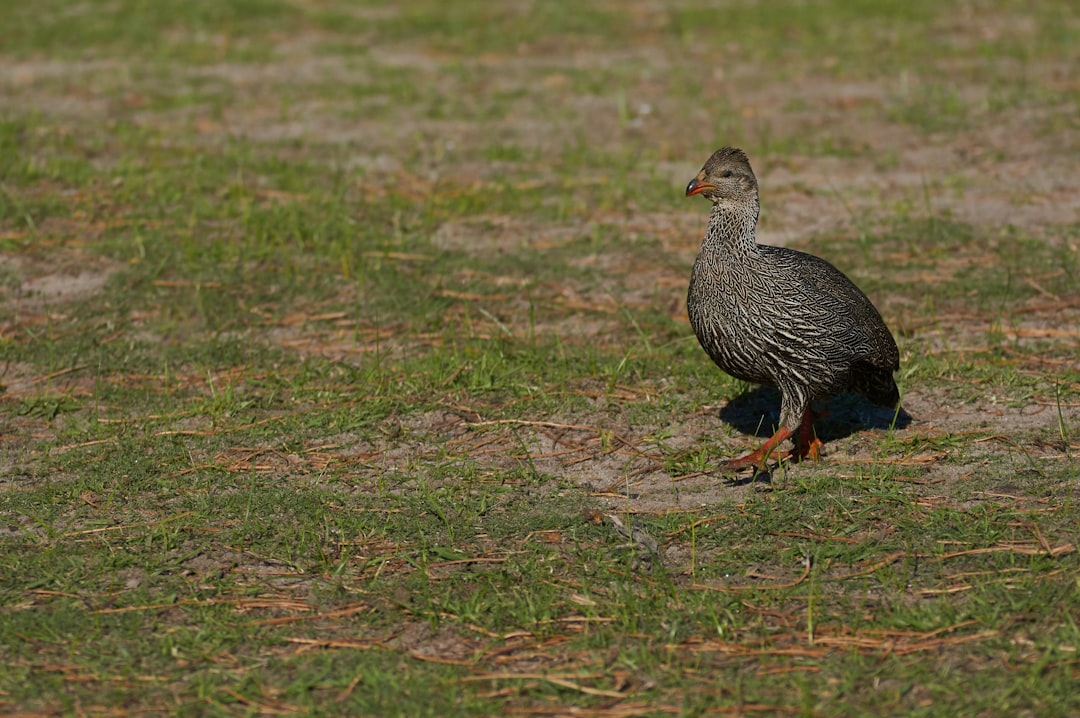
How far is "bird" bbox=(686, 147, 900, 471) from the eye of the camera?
5.74 meters

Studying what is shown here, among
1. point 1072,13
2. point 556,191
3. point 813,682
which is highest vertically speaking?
point 1072,13

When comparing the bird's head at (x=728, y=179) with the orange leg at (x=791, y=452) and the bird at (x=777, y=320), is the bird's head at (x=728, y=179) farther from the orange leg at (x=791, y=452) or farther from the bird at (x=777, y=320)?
the orange leg at (x=791, y=452)

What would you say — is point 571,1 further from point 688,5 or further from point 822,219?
point 822,219

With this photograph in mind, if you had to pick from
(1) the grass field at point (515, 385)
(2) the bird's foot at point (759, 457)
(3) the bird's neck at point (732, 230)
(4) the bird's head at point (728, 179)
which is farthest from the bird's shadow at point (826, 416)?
(4) the bird's head at point (728, 179)

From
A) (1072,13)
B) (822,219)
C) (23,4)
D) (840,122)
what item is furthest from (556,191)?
(23,4)

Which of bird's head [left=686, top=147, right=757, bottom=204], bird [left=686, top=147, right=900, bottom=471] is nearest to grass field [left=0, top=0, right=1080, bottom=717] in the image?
bird [left=686, top=147, right=900, bottom=471]

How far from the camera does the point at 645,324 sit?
752 centimetres

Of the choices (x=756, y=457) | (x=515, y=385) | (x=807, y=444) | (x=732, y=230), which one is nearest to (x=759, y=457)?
(x=756, y=457)

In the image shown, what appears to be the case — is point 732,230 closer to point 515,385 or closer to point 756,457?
point 756,457

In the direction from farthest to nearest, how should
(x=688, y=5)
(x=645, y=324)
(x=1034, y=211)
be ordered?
→ (x=688, y=5) < (x=1034, y=211) < (x=645, y=324)

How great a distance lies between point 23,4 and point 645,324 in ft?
32.8

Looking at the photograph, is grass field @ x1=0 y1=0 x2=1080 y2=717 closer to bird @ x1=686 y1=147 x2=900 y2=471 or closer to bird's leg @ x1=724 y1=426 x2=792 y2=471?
bird's leg @ x1=724 y1=426 x2=792 y2=471

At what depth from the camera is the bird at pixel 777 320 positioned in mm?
5742

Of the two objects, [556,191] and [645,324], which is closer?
[645,324]
